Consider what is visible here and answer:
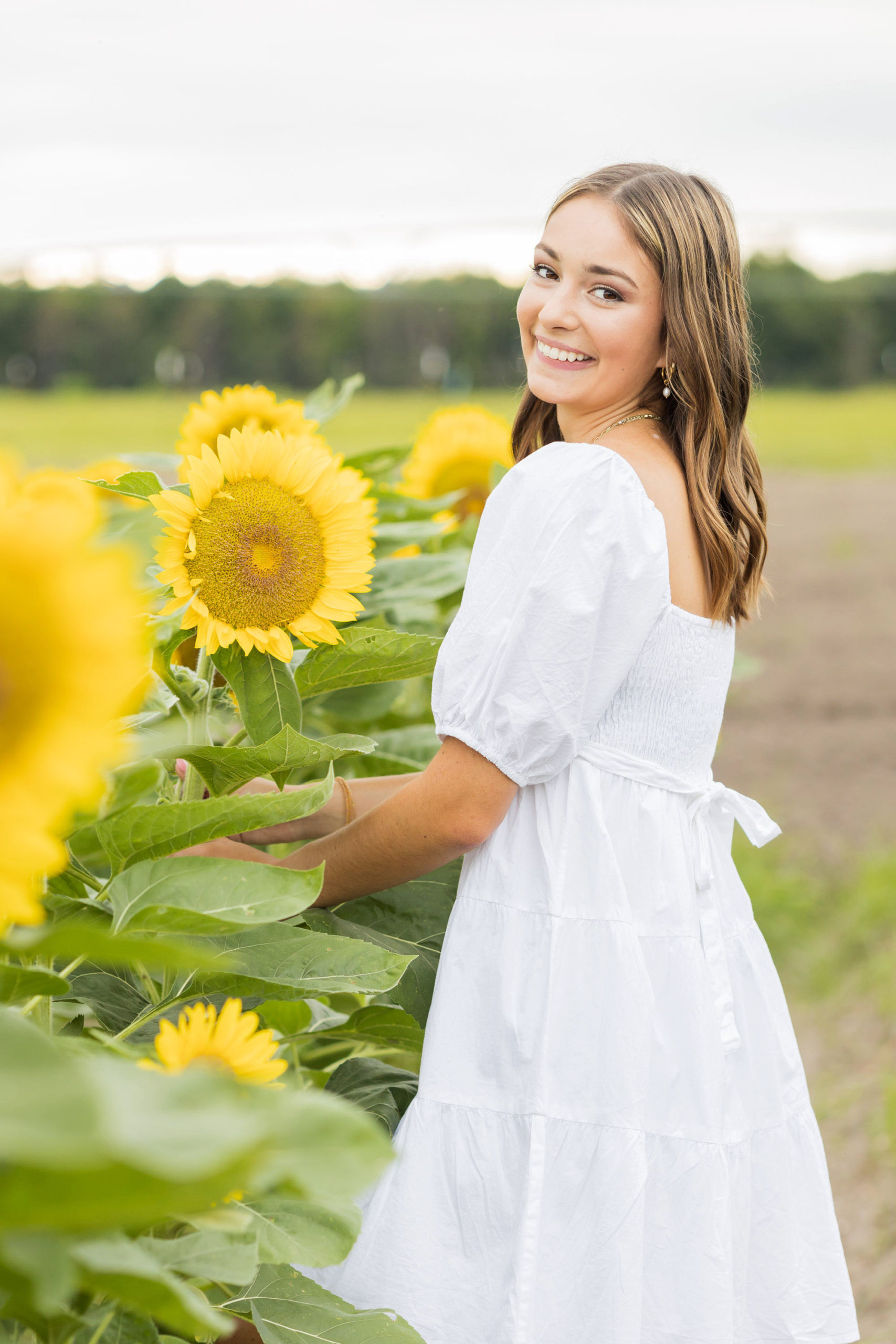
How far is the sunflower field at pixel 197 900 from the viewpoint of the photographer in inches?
14.8

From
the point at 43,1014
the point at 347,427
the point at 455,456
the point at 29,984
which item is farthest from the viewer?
the point at 347,427

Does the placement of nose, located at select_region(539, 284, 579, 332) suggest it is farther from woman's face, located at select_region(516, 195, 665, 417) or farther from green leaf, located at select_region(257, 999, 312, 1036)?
green leaf, located at select_region(257, 999, 312, 1036)

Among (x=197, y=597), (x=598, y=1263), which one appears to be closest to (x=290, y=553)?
(x=197, y=597)

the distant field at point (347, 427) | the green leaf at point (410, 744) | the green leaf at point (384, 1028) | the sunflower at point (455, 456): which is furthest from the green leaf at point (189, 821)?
the distant field at point (347, 427)

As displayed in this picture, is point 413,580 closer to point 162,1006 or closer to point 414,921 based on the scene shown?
point 414,921

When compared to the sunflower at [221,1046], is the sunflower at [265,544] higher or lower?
higher

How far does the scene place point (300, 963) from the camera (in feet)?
2.65

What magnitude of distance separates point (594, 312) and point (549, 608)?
331mm

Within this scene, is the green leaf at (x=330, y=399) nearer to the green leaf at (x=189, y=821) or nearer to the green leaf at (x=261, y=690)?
the green leaf at (x=261, y=690)

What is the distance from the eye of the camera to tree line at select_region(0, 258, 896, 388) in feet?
34.5

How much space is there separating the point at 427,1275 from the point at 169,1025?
1.69 feet

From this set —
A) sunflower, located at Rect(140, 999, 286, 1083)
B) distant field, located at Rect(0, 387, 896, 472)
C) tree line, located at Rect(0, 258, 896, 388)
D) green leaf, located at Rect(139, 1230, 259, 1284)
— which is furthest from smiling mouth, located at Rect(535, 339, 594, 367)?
tree line, located at Rect(0, 258, 896, 388)

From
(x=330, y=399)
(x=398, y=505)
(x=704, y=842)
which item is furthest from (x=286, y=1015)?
(x=330, y=399)

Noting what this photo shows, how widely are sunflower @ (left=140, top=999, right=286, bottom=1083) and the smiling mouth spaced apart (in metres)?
0.75
